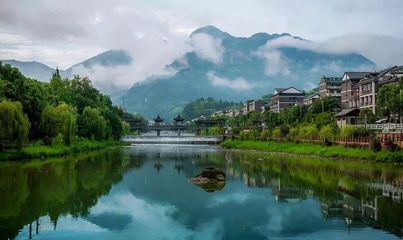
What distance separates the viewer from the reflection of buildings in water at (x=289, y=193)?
21000 millimetres

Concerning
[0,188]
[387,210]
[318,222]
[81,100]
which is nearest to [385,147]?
[387,210]

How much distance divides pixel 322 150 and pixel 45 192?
32.0 metres

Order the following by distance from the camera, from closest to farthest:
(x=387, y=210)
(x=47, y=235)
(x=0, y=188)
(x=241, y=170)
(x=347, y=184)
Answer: (x=47, y=235) < (x=387, y=210) < (x=0, y=188) < (x=347, y=184) < (x=241, y=170)

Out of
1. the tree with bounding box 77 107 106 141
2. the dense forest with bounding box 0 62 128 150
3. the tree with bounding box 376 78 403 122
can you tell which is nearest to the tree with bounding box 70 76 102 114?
the dense forest with bounding box 0 62 128 150

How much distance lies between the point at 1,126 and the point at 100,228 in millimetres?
25619

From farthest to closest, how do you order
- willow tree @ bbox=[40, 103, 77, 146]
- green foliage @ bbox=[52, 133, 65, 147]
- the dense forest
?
green foliage @ bbox=[52, 133, 65, 147]
willow tree @ bbox=[40, 103, 77, 146]
the dense forest

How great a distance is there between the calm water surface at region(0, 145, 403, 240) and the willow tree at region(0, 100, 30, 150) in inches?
287

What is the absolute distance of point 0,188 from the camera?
2275cm

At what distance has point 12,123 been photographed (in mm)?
37812

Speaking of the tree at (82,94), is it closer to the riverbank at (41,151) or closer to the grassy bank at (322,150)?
the riverbank at (41,151)

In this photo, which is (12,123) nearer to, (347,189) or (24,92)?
(24,92)

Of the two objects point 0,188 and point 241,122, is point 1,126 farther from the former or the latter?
point 241,122

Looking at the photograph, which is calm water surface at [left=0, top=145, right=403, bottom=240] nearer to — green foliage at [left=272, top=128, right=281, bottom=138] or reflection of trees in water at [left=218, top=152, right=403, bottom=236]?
reflection of trees in water at [left=218, top=152, right=403, bottom=236]

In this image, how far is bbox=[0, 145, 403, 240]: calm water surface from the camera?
14453 millimetres
